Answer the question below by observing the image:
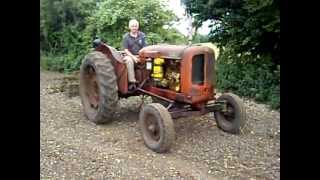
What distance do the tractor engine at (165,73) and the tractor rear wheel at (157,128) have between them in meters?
0.48

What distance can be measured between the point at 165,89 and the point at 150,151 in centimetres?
83

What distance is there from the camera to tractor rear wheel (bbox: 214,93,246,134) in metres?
4.38

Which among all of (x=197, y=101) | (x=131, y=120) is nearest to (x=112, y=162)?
(x=197, y=101)

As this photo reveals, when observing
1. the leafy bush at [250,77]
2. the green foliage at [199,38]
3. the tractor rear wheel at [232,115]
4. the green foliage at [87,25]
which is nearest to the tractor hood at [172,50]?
the tractor rear wheel at [232,115]

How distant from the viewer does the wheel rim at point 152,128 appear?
3.96 meters

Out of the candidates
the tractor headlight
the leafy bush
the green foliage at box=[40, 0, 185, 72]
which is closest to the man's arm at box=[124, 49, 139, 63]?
the tractor headlight

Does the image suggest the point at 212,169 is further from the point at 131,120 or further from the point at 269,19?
the point at 269,19

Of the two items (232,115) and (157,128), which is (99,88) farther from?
(232,115)

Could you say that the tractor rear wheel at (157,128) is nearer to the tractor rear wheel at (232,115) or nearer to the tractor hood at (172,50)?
the tractor hood at (172,50)

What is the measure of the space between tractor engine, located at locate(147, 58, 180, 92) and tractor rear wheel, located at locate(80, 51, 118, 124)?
0.43 m

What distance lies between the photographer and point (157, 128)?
3955 mm

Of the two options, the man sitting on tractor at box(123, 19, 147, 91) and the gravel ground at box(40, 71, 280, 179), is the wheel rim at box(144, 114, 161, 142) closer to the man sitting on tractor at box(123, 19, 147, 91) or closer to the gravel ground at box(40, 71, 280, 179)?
the gravel ground at box(40, 71, 280, 179)
